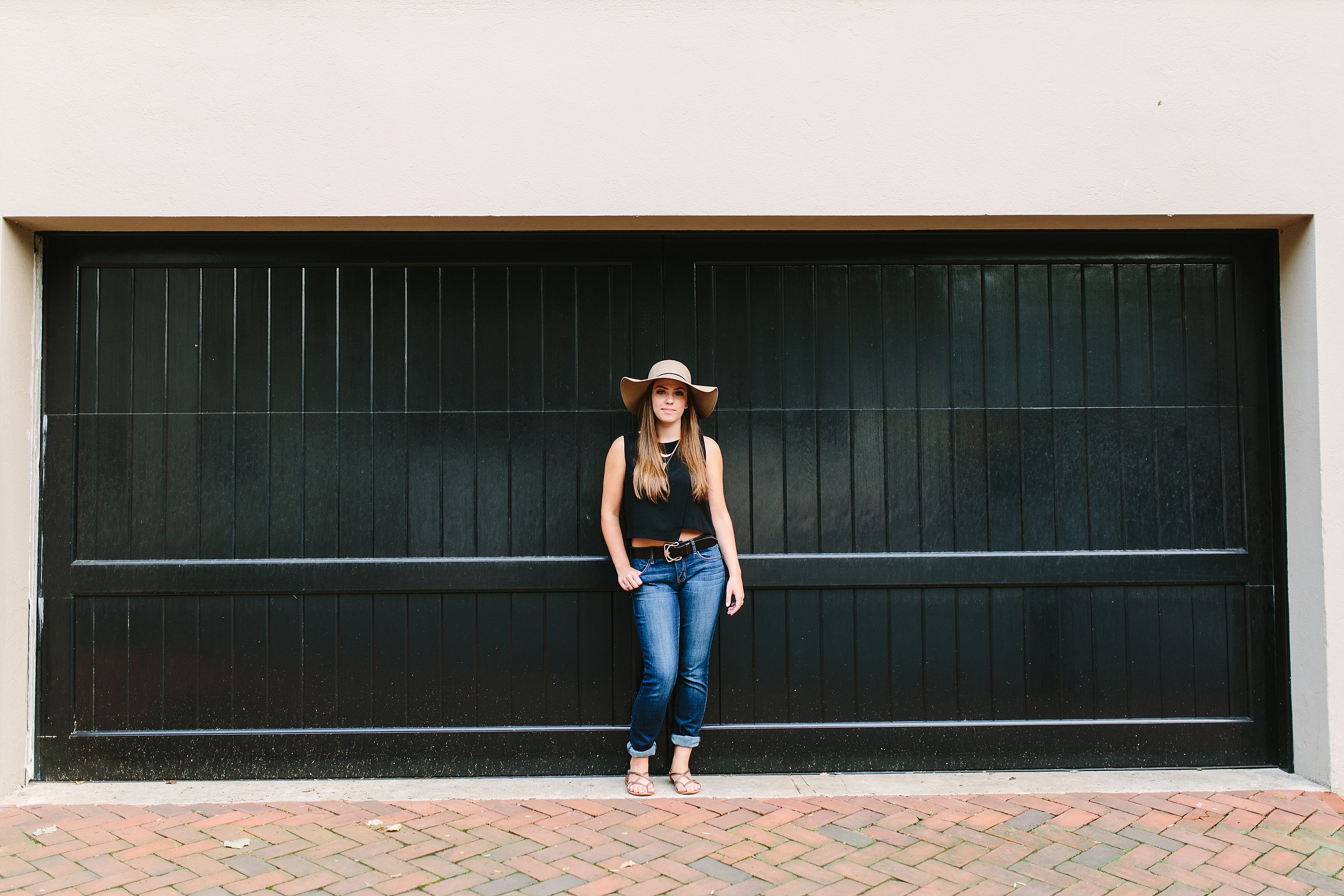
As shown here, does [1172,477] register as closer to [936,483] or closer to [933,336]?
[936,483]

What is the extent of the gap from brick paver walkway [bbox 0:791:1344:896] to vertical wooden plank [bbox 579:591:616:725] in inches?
17.6

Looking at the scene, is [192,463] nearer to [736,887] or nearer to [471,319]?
[471,319]

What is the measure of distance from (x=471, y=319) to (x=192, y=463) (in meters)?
1.49

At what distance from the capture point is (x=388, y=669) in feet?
13.1

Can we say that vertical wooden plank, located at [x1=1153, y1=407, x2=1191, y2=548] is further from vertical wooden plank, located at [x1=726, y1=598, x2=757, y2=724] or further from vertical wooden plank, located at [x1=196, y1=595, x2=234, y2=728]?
vertical wooden plank, located at [x1=196, y1=595, x2=234, y2=728]

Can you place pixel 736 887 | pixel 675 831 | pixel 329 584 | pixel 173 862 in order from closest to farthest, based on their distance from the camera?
Result: pixel 736 887
pixel 173 862
pixel 675 831
pixel 329 584

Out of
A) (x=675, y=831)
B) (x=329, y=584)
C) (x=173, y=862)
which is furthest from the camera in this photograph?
(x=329, y=584)

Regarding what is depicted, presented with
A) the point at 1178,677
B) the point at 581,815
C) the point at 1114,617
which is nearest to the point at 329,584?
the point at 581,815

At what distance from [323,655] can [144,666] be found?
83cm

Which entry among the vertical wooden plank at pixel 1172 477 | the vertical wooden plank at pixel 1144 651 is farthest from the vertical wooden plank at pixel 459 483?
the vertical wooden plank at pixel 1172 477

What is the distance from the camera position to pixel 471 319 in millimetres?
4039

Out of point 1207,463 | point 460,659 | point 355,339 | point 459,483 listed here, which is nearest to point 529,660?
point 460,659

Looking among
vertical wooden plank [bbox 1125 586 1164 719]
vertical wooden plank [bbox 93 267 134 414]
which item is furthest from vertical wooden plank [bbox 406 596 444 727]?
vertical wooden plank [bbox 1125 586 1164 719]

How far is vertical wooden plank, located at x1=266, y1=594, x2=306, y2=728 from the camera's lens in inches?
156
